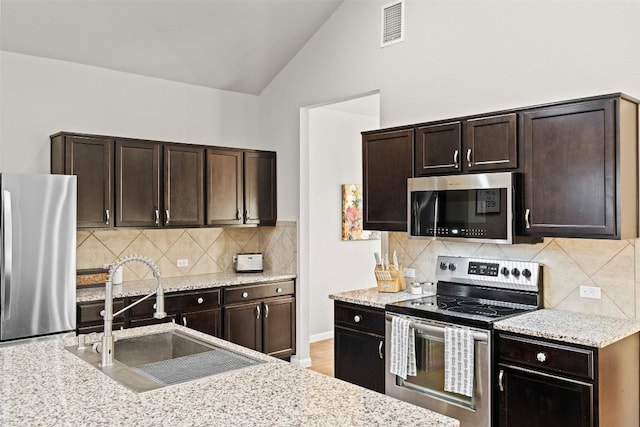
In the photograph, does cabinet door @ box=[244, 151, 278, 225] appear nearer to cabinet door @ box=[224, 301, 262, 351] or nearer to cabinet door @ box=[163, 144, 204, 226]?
cabinet door @ box=[163, 144, 204, 226]

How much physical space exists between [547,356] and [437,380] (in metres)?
0.77

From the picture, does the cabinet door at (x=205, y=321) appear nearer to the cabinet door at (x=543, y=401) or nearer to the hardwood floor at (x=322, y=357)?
the hardwood floor at (x=322, y=357)

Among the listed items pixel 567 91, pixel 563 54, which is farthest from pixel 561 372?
pixel 563 54

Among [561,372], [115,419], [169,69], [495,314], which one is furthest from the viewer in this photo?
[169,69]

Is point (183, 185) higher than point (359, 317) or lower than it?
higher

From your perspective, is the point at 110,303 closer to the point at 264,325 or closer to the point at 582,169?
the point at 582,169

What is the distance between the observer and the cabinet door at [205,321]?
15.1ft

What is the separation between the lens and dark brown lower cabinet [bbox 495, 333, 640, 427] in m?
2.67

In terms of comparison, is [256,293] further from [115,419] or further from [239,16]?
[115,419]

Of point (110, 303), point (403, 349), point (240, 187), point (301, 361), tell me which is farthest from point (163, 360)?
point (301, 361)

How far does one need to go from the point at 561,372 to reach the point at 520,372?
24 cm

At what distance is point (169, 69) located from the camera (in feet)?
16.6

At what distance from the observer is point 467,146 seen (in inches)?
Result: 141

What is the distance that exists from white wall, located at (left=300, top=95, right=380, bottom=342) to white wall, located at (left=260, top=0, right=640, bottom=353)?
96cm
